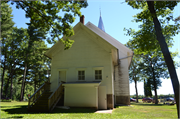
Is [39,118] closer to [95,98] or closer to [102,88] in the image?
[95,98]

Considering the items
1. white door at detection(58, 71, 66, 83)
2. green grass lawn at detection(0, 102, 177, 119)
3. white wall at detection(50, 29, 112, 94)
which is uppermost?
white wall at detection(50, 29, 112, 94)

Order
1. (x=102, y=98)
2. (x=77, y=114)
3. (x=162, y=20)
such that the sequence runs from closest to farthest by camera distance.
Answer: (x=162, y=20) → (x=77, y=114) → (x=102, y=98)

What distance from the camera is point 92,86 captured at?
1385 centimetres

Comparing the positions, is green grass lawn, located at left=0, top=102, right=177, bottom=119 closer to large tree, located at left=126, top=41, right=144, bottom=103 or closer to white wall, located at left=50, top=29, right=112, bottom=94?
white wall, located at left=50, top=29, right=112, bottom=94

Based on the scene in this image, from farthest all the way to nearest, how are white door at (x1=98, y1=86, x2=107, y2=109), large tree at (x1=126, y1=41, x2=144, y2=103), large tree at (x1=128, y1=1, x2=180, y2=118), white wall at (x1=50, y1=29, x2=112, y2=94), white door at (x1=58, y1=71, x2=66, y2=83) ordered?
large tree at (x1=126, y1=41, x2=144, y2=103)
white door at (x1=58, y1=71, x2=66, y2=83)
white wall at (x1=50, y1=29, x2=112, y2=94)
white door at (x1=98, y1=86, x2=107, y2=109)
large tree at (x1=128, y1=1, x2=180, y2=118)

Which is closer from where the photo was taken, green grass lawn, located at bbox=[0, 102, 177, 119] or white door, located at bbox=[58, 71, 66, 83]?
green grass lawn, located at bbox=[0, 102, 177, 119]

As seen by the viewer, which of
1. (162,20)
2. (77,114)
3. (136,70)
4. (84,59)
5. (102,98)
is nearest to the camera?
(162,20)

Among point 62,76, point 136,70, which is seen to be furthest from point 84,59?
point 136,70

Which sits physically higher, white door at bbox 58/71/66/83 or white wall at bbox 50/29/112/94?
white wall at bbox 50/29/112/94

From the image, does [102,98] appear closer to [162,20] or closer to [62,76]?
[62,76]

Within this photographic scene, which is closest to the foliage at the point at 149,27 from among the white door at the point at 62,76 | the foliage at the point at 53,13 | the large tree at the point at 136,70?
the foliage at the point at 53,13

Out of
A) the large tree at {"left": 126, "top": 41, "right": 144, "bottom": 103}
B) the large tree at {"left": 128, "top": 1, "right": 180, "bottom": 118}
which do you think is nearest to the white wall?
the large tree at {"left": 128, "top": 1, "right": 180, "bottom": 118}

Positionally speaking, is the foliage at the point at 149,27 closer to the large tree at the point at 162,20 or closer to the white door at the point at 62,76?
the large tree at the point at 162,20

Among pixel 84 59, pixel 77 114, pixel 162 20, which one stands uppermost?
pixel 162 20
